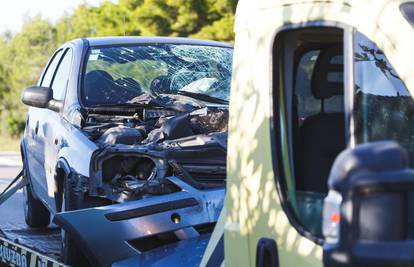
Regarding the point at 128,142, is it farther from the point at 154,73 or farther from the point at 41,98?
the point at 41,98

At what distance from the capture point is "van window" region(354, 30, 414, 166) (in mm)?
2562

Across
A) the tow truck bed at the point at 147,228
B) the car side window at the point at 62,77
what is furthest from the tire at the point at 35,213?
the tow truck bed at the point at 147,228

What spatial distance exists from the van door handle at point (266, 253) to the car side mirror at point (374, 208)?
908 millimetres

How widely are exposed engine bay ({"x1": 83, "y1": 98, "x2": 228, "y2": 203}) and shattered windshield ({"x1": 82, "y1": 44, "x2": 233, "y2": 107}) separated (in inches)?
21.9

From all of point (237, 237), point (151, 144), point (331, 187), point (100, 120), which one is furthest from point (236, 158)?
point (100, 120)

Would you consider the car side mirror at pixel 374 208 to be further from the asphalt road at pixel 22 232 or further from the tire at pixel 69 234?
the asphalt road at pixel 22 232

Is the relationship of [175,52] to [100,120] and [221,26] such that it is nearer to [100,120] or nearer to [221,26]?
[100,120]

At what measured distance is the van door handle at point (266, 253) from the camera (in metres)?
2.80

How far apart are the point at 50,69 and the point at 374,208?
6.58 m

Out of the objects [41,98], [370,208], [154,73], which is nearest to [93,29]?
[41,98]

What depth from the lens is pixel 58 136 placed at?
21.2 ft

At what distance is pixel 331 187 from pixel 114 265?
2.58 metres

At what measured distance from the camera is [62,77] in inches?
287

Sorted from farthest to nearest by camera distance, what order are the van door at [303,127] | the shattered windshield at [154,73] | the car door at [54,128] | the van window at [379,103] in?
the shattered windshield at [154,73] → the car door at [54,128] → the van door at [303,127] → the van window at [379,103]
